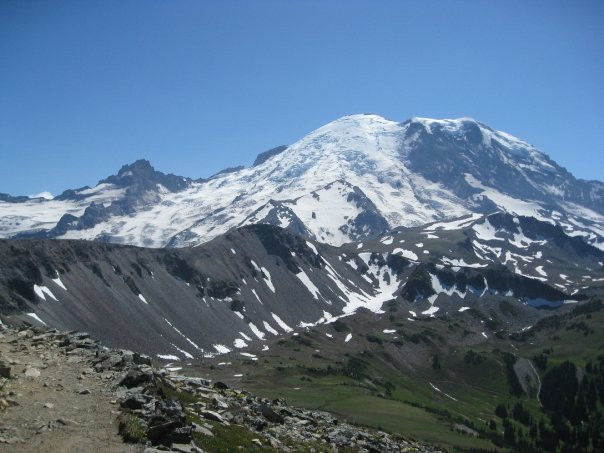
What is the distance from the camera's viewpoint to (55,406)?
29641 millimetres

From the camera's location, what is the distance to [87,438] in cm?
2652

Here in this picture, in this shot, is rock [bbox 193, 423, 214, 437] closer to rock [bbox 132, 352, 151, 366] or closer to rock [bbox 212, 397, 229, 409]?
rock [bbox 212, 397, 229, 409]

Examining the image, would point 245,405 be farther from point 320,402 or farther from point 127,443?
point 320,402

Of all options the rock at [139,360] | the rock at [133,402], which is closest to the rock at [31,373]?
the rock at [133,402]

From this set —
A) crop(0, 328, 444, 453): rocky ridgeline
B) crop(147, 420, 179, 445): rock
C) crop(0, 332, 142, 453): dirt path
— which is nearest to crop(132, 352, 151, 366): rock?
crop(0, 328, 444, 453): rocky ridgeline

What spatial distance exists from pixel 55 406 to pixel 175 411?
19.7 feet

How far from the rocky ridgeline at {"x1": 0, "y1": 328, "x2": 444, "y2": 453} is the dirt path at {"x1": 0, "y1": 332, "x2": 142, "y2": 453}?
0.58 feet

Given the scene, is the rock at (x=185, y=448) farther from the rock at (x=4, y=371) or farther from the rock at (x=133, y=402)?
the rock at (x=4, y=371)

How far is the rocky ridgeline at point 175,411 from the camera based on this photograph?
2792 centimetres

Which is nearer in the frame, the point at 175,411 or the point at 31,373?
the point at 175,411

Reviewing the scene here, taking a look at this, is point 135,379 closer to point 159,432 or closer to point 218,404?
point 159,432

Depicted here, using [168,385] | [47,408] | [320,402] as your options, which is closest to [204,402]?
[168,385]

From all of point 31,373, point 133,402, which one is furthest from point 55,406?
point 31,373

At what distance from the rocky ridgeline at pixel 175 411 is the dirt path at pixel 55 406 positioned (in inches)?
7.0
